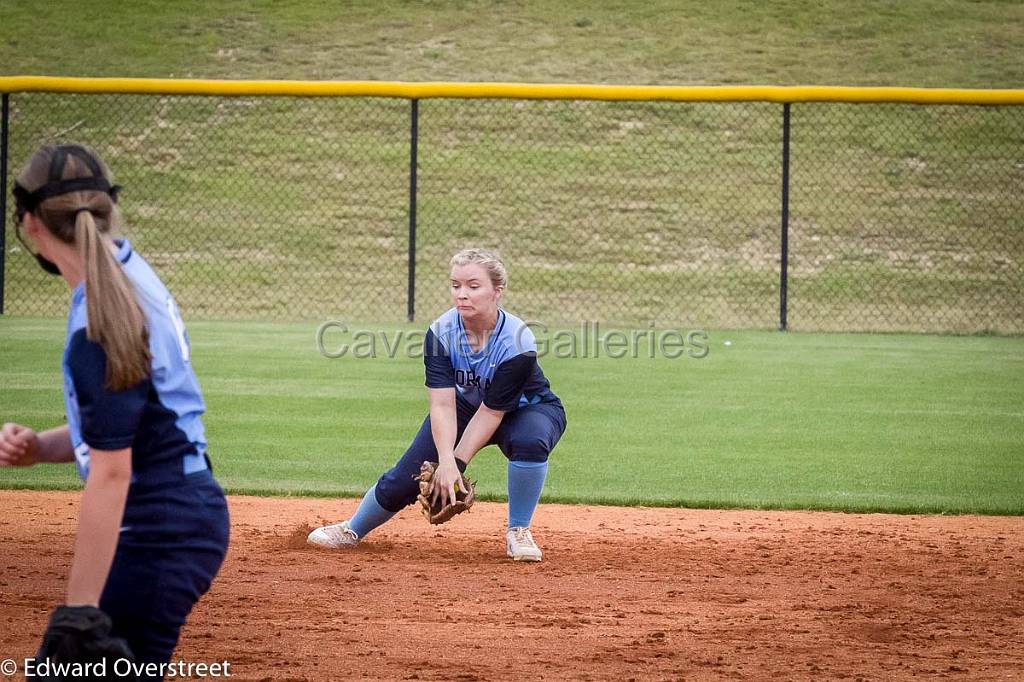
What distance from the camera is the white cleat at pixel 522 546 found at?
581 centimetres

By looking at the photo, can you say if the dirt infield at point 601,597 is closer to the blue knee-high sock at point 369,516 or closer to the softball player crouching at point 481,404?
the blue knee-high sock at point 369,516

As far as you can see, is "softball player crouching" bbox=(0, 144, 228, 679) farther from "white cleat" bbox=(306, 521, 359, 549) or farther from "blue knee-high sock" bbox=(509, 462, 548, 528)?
"white cleat" bbox=(306, 521, 359, 549)

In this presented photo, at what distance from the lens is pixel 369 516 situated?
592 centimetres

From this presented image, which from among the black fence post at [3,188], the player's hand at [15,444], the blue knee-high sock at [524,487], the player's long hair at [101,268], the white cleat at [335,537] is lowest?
the white cleat at [335,537]

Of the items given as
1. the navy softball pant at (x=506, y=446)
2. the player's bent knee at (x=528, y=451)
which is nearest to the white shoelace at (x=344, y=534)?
the navy softball pant at (x=506, y=446)

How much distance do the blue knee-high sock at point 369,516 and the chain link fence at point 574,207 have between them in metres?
10.8

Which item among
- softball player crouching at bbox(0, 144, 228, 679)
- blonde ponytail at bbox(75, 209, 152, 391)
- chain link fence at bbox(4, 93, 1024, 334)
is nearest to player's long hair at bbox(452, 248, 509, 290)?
softball player crouching at bbox(0, 144, 228, 679)

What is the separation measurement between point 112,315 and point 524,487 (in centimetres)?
350

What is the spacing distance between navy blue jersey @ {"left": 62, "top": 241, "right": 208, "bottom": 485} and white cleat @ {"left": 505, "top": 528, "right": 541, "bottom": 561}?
3217 mm

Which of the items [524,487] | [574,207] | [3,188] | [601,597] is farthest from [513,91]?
[601,597]

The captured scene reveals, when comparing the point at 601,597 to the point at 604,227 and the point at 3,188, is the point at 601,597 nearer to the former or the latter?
the point at 3,188

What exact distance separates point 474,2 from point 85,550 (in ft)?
100.0

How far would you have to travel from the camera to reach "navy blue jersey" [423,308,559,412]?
5.45 m

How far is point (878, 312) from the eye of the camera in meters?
18.4
